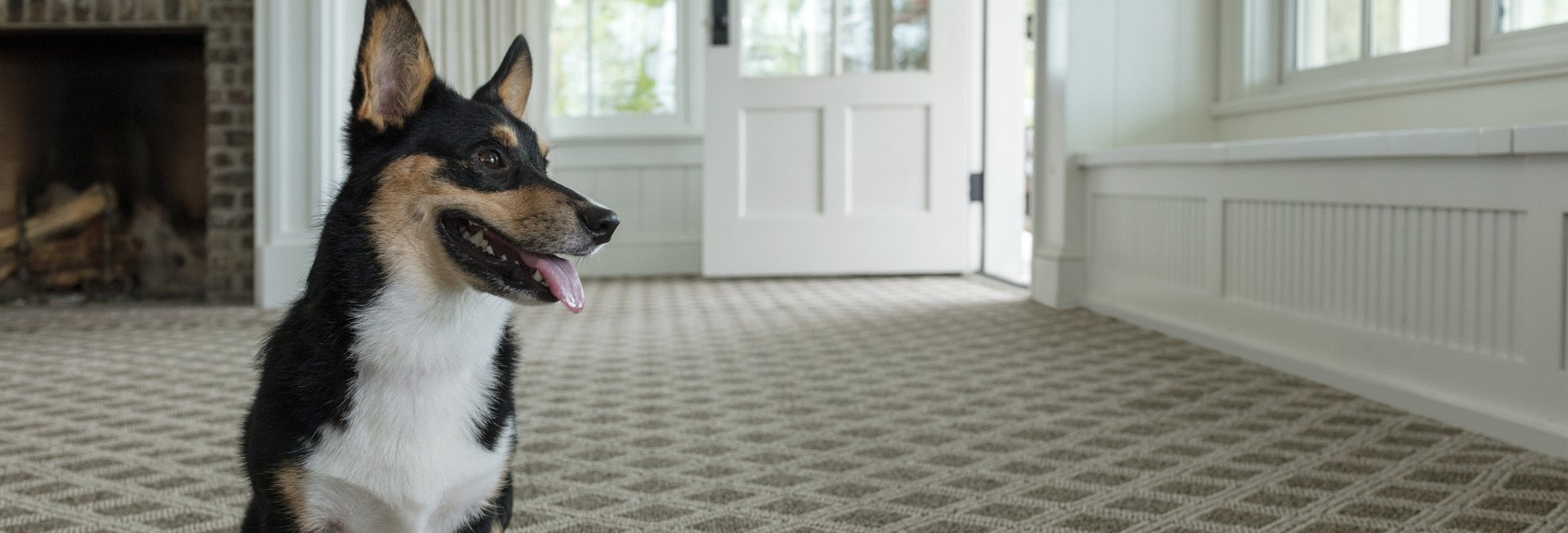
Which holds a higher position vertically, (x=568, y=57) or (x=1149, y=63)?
(x=568, y=57)

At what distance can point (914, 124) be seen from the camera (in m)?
5.53

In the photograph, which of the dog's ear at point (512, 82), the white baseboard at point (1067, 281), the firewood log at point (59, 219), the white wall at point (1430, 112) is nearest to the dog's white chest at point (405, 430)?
the dog's ear at point (512, 82)

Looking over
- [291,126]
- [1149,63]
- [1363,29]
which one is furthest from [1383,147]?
[291,126]

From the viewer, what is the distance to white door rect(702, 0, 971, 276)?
545cm

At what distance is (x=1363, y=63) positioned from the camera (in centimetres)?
338

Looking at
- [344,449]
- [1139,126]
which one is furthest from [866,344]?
[344,449]

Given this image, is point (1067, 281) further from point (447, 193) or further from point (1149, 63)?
point (447, 193)

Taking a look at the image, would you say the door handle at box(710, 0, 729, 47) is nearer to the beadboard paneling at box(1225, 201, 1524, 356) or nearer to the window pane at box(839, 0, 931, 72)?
the window pane at box(839, 0, 931, 72)

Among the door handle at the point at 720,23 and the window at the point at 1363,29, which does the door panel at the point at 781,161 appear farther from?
the window at the point at 1363,29

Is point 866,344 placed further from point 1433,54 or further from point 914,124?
point 914,124

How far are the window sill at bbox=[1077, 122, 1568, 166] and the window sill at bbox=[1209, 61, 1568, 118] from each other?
0.14 m

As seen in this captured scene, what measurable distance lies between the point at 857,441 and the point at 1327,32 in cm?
226

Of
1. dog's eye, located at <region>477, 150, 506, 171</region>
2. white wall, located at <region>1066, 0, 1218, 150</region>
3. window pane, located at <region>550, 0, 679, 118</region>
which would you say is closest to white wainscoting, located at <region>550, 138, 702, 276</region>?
window pane, located at <region>550, 0, 679, 118</region>

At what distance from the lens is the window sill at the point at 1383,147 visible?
83.6 inches
